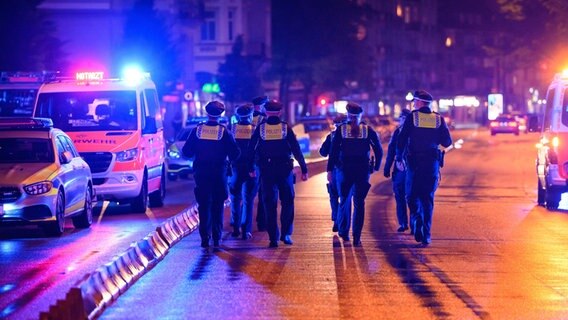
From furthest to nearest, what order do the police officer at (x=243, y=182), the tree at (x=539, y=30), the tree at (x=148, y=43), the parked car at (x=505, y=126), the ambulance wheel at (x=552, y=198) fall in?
1. the parked car at (x=505, y=126)
2. the tree at (x=148, y=43)
3. the tree at (x=539, y=30)
4. the ambulance wheel at (x=552, y=198)
5. the police officer at (x=243, y=182)

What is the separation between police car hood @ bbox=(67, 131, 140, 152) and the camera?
20.8 metres

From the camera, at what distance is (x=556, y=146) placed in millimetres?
20312

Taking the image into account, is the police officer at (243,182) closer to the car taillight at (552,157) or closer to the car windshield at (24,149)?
the car windshield at (24,149)

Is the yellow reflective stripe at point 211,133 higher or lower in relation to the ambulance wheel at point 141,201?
higher

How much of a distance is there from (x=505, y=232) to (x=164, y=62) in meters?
34.2

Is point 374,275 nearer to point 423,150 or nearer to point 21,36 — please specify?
point 423,150

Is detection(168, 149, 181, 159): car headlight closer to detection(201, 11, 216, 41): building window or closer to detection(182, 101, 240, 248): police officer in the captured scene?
detection(182, 101, 240, 248): police officer

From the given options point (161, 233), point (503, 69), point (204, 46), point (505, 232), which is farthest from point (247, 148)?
point (503, 69)

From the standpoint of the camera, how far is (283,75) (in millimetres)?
69812

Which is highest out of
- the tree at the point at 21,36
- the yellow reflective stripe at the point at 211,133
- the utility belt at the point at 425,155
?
the tree at the point at 21,36

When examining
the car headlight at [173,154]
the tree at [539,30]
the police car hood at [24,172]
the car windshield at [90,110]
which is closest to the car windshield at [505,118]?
the tree at [539,30]

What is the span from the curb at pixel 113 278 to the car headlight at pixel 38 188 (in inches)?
73.4

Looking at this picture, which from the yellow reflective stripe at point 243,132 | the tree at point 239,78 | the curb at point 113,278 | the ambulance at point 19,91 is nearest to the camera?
the curb at point 113,278

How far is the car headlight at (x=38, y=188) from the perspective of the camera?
16766 millimetres
